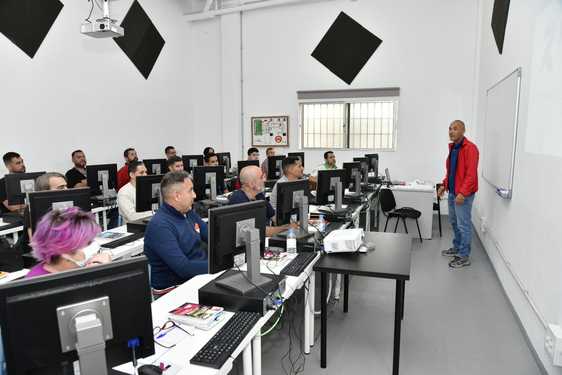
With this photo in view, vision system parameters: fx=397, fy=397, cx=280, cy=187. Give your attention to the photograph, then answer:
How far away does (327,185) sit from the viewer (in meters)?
4.07

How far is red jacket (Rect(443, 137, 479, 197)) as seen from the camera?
4.65 m

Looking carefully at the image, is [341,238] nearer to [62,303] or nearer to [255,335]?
[255,335]

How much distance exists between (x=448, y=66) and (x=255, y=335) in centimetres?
697

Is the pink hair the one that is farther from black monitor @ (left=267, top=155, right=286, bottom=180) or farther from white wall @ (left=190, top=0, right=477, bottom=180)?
white wall @ (left=190, top=0, right=477, bottom=180)

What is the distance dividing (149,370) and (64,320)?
41 centimetres

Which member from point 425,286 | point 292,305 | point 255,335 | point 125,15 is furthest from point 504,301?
point 125,15

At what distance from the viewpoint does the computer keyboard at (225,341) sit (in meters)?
1.52

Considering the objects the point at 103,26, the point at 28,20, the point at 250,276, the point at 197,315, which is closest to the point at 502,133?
the point at 250,276

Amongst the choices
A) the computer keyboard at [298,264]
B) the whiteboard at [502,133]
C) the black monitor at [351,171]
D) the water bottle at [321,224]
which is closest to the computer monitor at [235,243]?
the computer keyboard at [298,264]

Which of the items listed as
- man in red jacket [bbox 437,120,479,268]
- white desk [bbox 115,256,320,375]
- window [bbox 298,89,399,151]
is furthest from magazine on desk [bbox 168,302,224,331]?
window [bbox 298,89,399,151]

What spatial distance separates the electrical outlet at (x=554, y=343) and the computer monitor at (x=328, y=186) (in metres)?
2.08

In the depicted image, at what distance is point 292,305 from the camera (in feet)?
11.6

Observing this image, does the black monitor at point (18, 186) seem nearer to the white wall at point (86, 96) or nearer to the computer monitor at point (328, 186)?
the white wall at point (86, 96)

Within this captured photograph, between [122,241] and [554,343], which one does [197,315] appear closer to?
[122,241]
